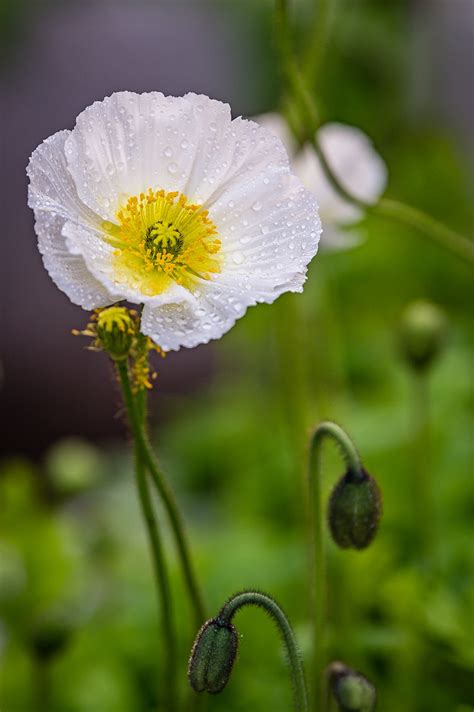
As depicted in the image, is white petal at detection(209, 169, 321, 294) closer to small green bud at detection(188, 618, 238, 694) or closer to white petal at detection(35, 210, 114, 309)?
white petal at detection(35, 210, 114, 309)

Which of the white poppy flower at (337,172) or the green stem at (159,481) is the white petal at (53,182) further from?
the white poppy flower at (337,172)

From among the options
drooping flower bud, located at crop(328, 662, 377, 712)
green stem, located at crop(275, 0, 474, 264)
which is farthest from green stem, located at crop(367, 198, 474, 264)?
drooping flower bud, located at crop(328, 662, 377, 712)

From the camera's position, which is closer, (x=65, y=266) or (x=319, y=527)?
(x=65, y=266)

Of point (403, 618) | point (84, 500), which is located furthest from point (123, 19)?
point (403, 618)

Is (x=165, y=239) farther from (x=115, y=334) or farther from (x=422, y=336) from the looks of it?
(x=422, y=336)

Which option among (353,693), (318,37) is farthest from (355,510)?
(318,37)

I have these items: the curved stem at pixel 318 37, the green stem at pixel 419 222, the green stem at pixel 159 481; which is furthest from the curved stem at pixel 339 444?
the curved stem at pixel 318 37
